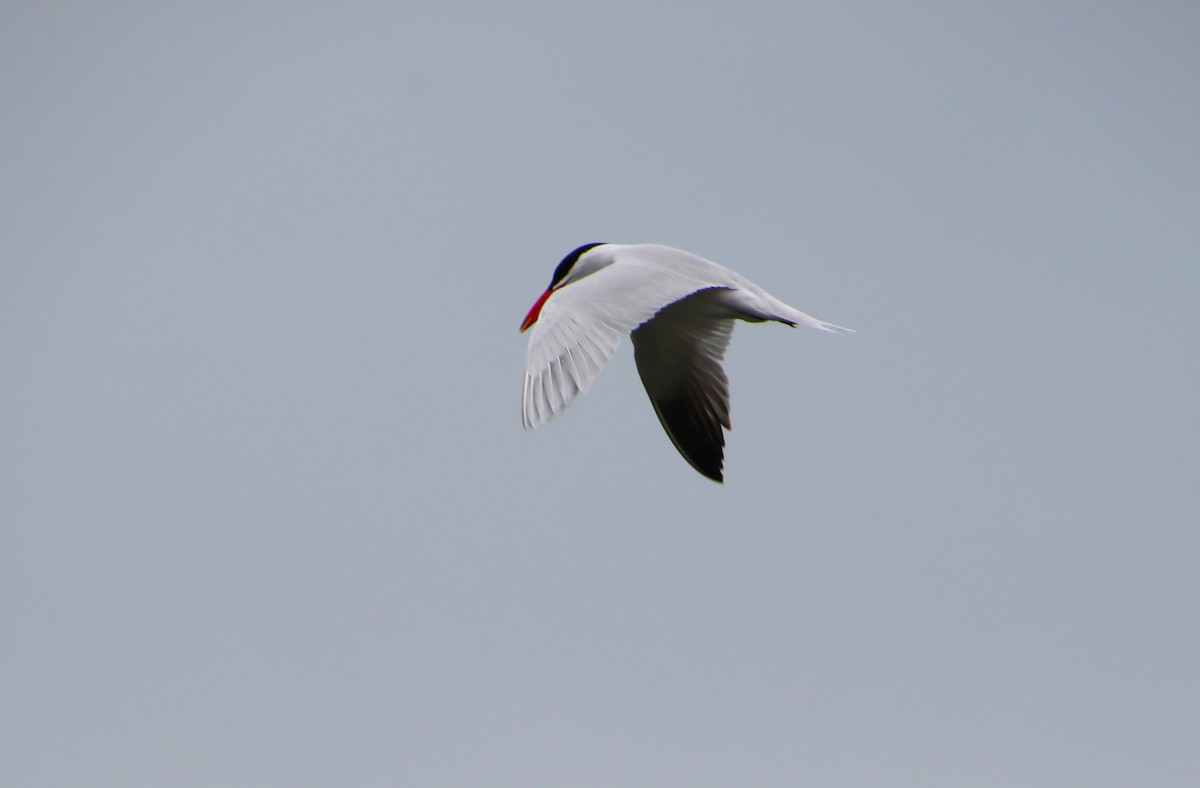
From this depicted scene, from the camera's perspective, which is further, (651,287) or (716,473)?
(716,473)

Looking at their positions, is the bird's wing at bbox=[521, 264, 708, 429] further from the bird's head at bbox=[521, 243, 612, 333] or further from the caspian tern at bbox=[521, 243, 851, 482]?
the bird's head at bbox=[521, 243, 612, 333]

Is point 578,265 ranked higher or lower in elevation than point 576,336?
higher

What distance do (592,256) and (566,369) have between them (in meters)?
3.35

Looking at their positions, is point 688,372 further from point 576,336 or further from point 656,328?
point 576,336

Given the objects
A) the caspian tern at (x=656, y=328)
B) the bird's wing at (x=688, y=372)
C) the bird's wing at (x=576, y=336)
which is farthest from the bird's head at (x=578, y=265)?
the bird's wing at (x=576, y=336)

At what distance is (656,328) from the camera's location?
980 cm

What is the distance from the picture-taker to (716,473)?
9242mm

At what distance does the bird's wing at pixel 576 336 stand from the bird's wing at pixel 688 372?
7.74 feet

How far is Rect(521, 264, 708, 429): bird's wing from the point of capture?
625 centimetres

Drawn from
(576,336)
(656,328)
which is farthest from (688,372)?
(576,336)

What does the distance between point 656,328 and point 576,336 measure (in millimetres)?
3383

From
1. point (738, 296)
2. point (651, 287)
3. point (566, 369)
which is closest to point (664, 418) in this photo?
point (738, 296)

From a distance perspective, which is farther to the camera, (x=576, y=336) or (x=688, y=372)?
(x=688, y=372)

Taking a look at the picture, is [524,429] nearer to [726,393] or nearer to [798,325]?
[798,325]
